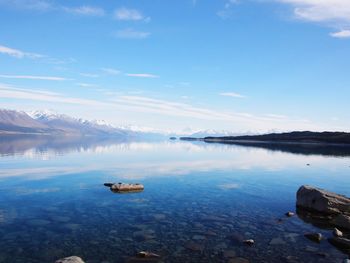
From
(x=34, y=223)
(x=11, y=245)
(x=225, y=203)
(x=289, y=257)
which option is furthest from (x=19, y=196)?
(x=289, y=257)

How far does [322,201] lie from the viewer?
103ft

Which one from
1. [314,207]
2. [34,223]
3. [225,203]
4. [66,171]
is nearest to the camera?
[34,223]

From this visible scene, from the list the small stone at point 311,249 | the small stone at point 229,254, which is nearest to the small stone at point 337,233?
the small stone at point 311,249

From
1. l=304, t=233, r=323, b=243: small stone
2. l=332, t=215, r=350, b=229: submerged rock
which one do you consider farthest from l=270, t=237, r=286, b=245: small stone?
l=332, t=215, r=350, b=229: submerged rock

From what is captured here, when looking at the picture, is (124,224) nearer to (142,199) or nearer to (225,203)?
(142,199)

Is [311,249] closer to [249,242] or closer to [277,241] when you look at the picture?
[277,241]

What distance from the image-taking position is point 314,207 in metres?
32.1

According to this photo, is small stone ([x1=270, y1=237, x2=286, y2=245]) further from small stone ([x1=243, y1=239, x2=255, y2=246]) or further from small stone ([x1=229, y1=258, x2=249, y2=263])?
small stone ([x1=229, y1=258, x2=249, y2=263])

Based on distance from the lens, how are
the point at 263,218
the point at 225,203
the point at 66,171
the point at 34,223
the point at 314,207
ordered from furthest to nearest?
the point at 66,171 < the point at 225,203 < the point at 314,207 < the point at 263,218 < the point at 34,223

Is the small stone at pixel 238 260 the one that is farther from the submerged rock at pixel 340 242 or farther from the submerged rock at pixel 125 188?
the submerged rock at pixel 125 188

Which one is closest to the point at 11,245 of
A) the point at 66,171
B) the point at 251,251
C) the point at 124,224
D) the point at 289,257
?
the point at 124,224

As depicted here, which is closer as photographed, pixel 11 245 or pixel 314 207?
pixel 11 245

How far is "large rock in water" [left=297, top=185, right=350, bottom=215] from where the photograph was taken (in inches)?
1213

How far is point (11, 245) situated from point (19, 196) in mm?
16471
